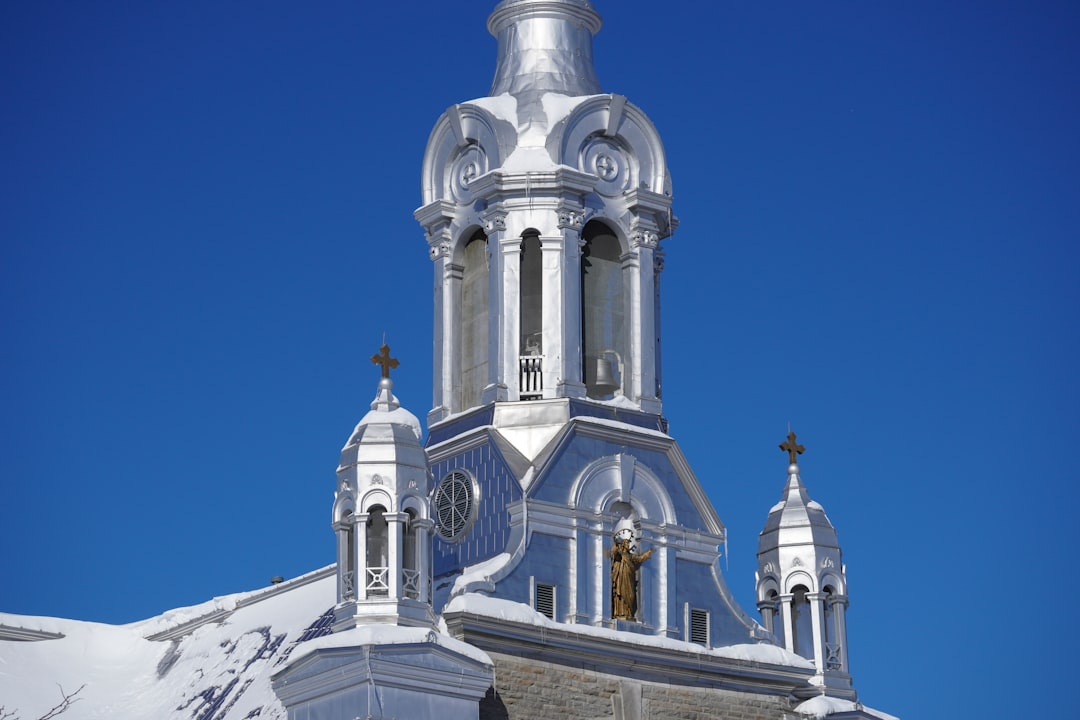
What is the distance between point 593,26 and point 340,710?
1553 centimetres

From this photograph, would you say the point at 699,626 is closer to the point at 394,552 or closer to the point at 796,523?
the point at 796,523

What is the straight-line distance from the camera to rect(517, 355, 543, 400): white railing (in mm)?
48094

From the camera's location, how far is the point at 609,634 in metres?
45.7

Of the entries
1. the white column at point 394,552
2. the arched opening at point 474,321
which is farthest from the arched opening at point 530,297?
the white column at point 394,552

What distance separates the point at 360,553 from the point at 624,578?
534 cm

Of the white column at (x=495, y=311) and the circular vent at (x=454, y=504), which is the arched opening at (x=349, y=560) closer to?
the circular vent at (x=454, y=504)

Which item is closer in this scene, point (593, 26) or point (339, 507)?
point (339, 507)

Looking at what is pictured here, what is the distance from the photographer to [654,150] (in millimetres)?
50344

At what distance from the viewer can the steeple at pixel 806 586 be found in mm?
49156

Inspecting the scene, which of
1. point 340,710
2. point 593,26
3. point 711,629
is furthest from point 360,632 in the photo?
point 593,26

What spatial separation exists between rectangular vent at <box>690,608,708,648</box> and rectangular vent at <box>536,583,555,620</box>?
2.90 meters

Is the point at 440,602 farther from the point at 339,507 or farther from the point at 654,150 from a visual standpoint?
the point at 654,150

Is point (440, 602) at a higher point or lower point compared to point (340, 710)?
higher

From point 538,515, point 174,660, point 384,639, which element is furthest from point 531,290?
point 174,660
